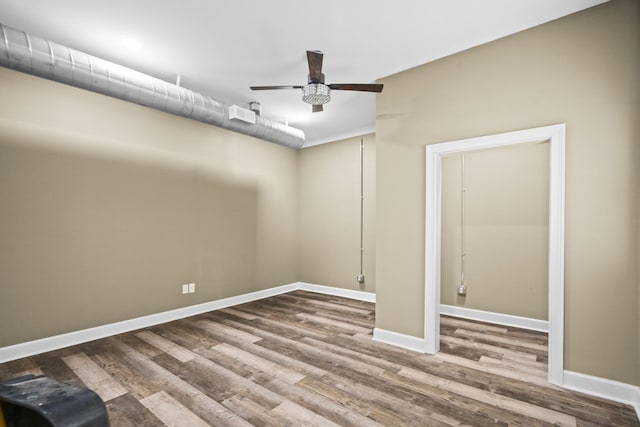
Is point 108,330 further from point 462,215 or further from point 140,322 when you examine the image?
point 462,215

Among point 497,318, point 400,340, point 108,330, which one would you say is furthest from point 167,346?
point 497,318

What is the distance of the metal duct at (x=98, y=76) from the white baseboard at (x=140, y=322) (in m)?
2.48

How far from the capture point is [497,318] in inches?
160

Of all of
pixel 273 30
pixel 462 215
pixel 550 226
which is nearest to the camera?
pixel 550 226

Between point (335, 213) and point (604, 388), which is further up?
point (335, 213)

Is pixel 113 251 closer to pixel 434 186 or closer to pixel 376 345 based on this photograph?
pixel 376 345

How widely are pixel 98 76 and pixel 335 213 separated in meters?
3.91

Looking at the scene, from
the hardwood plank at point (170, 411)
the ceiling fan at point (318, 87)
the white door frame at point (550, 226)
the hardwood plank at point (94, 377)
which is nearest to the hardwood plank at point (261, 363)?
the hardwood plank at point (170, 411)

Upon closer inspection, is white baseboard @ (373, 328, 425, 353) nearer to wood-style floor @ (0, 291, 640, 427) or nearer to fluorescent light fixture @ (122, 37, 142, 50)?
wood-style floor @ (0, 291, 640, 427)

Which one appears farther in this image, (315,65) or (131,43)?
(131,43)

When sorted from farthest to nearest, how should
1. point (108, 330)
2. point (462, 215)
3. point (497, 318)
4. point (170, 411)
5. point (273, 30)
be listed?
point (462, 215), point (497, 318), point (108, 330), point (273, 30), point (170, 411)

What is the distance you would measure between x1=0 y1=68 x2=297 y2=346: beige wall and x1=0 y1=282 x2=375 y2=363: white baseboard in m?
0.07

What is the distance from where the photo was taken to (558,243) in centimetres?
249

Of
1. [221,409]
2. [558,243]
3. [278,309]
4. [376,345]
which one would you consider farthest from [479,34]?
[278,309]
